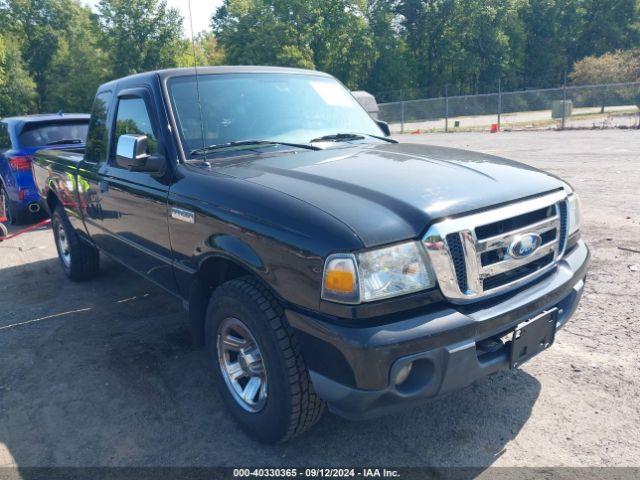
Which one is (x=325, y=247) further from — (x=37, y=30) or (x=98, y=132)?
(x=37, y=30)

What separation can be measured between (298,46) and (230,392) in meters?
48.6

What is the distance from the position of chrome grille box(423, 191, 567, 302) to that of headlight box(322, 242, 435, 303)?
0.07m

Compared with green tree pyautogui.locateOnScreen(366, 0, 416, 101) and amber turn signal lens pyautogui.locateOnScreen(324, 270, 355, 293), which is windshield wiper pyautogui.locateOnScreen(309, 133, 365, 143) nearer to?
amber turn signal lens pyautogui.locateOnScreen(324, 270, 355, 293)

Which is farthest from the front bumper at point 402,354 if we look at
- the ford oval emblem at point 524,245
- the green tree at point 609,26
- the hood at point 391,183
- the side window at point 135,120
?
the green tree at point 609,26

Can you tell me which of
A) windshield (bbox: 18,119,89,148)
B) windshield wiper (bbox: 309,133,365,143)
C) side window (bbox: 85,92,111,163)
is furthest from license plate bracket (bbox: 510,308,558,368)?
windshield (bbox: 18,119,89,148)

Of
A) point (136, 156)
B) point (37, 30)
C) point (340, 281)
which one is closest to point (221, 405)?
point (340, 281)

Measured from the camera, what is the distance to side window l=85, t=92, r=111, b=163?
4.40 metres

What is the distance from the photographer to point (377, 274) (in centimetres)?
222

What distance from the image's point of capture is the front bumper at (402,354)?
7.05 feet

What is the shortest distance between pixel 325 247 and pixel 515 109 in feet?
113

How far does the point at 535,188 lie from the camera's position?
2766 mm

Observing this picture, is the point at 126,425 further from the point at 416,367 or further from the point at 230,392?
the point at 416,367

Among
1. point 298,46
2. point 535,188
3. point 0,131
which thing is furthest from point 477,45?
point 535,188

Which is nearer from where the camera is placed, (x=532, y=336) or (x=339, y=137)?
(x=532, y=336)
